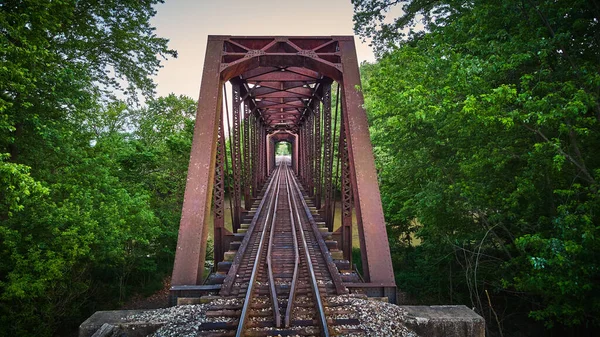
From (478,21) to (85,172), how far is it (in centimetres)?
1121

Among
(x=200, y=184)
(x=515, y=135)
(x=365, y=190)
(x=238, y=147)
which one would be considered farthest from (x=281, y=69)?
(x=515, y=135)

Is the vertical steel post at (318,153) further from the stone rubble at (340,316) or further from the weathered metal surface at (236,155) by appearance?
the stone rubble at (340,316)

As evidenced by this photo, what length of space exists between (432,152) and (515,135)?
2004 millimetres

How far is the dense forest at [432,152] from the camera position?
4531 millimetres

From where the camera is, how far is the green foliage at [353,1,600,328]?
4.29 metres

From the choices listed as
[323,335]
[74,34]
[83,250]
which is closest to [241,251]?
[323,335]

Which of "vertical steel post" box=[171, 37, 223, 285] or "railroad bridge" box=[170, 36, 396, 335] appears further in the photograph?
"vertical steel post" box=[171, 37, 223, 285]

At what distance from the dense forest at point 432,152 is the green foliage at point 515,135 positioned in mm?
40

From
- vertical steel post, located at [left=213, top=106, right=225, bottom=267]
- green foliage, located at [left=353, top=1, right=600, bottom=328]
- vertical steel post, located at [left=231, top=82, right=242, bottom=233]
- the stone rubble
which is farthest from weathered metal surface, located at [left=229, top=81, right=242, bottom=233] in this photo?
the stone rubble

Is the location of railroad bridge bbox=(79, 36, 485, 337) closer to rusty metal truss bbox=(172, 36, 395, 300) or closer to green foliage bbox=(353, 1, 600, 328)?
rusty metal truss bbox=(172, 36, 395, 300)

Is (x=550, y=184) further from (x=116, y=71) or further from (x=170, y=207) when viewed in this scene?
(x=170, y=207)

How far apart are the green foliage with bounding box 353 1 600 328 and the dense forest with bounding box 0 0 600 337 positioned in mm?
40

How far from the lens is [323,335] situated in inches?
135

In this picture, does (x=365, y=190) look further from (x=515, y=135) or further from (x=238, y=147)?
(x=238, y=147)
